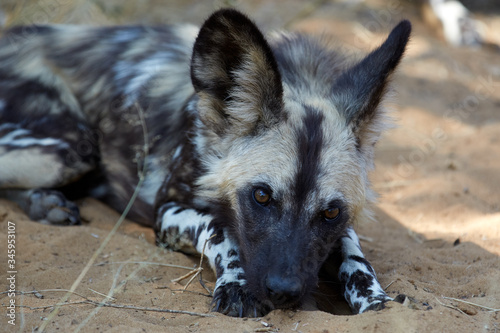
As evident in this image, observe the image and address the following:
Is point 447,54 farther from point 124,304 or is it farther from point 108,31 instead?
point 124,304

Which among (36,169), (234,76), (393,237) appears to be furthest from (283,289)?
(36,169)

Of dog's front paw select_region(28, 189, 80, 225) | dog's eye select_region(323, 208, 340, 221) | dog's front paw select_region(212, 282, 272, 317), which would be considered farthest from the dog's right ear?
dog's front paw select_region(28, 189, 80, 225)

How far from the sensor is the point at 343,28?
6.65 meters

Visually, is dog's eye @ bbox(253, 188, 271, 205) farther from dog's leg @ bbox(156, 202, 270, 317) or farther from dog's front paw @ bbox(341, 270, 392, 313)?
dog's front paw @ bbox(341, 270, 392, 313)

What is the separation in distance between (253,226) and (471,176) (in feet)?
8.37

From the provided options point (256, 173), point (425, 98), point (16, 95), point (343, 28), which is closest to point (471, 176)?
point (425, 98)

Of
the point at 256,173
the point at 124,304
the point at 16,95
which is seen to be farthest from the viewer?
the point at 16,95

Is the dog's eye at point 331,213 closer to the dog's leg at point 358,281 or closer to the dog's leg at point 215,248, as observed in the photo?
the dog's leg at point 358,281

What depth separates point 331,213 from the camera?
246 cm

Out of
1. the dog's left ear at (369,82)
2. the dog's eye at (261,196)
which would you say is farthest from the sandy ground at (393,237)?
the dog's eye at (261,196)

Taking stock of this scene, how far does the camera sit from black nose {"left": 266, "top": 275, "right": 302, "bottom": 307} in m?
2.16

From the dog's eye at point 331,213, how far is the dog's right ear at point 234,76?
1.62 feet

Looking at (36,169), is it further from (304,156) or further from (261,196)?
(304,156)

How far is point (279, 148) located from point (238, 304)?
0.71 meters
